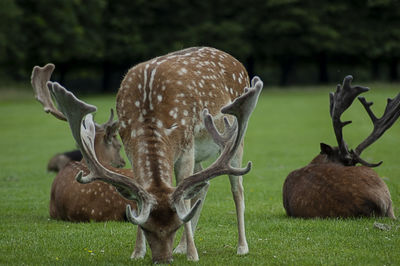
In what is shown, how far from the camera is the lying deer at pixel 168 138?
205 inches

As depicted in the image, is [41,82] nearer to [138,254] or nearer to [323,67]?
[138,254]

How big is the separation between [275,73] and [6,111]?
3739 cm

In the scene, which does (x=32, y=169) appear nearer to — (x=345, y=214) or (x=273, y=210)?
(x=273, y=210)

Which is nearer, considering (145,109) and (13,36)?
(145,109)

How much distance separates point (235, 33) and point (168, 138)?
161 feet

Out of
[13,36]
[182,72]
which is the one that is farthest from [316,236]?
[13,36]

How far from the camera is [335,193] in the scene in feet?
24.4

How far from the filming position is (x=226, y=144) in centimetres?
557

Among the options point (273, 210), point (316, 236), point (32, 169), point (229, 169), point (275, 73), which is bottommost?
point (275, 73)

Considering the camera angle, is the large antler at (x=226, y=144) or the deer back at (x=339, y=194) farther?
Answer: the deer back at (x=339, y=194)

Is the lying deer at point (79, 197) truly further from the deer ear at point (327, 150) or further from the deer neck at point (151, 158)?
the deer ear at point (327, 150)

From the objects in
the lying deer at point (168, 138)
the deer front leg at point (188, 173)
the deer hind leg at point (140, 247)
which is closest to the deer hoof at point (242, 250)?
the lying deer at point (168, 138)

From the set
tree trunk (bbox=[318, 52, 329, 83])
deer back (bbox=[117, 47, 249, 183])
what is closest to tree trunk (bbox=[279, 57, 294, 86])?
tree trunk (bbox=[318, 52, 329, 83])

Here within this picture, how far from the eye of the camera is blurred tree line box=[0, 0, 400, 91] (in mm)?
51781
